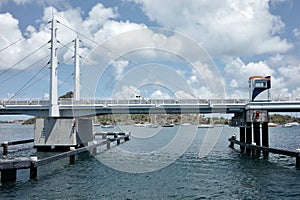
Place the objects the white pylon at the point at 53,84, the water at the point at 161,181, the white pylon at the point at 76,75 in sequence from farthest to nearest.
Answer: the white pylon at the point at 76,75 < the white pylon at the point at 53,84 < the water at the point at 161,181

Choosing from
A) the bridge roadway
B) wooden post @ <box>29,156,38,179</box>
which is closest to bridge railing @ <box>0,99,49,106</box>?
the bridge roadway

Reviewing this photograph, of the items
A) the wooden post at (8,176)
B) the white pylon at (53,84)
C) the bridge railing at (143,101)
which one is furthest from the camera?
the white pylon at (53,84)

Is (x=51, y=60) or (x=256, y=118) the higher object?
(x=51, y=60)

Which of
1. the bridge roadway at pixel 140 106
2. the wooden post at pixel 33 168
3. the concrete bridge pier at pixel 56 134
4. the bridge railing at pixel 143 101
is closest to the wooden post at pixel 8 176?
the wooden post at pixel 33 168

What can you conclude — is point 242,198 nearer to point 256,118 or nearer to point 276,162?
point 276,162

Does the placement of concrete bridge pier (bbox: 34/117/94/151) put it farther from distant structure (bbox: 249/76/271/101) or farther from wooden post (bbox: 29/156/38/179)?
distant structure (bbox: 249/76/271/101)

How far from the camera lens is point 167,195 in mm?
21609

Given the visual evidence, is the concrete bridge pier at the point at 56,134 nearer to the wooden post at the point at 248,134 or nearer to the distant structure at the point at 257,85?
the wooden post at the point at 248,134

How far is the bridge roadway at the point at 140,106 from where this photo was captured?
152ft

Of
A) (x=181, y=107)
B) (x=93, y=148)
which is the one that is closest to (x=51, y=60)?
(x=93, y=148)

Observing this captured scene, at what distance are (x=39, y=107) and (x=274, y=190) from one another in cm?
3843

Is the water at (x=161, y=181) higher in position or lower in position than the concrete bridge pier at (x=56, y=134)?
lower

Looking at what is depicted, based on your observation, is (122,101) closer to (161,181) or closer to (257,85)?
(257,85)

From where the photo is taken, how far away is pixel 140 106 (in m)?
50.1
